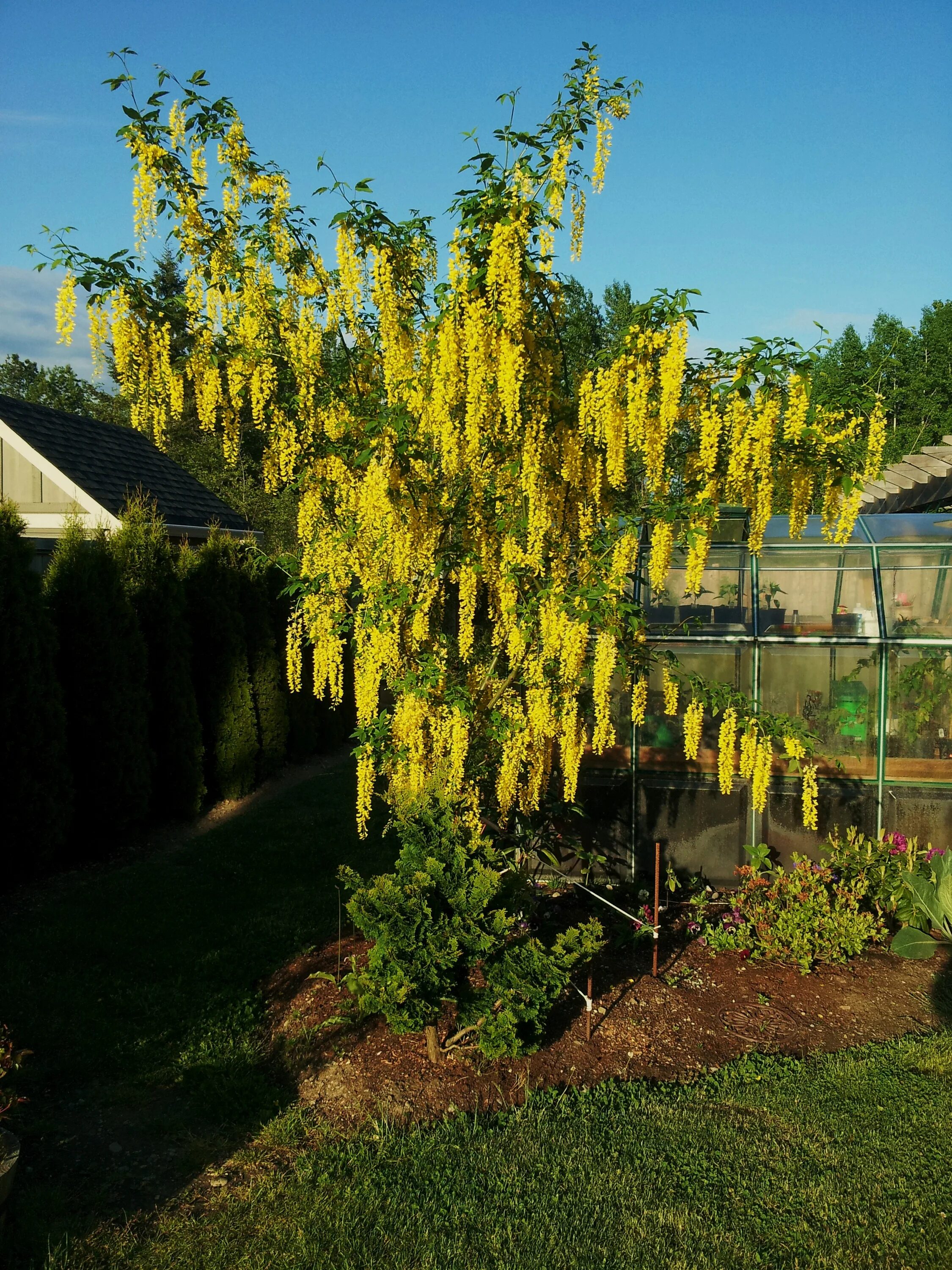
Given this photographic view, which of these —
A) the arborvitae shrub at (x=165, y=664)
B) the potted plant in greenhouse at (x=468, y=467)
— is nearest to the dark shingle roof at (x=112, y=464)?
the arborvitae shrub at (x=165, y=664)

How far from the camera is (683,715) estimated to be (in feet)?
22.1

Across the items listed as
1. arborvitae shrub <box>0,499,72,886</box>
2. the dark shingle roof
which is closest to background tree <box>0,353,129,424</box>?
the dark shingle roof

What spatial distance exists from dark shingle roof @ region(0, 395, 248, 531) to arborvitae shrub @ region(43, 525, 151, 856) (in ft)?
8.93

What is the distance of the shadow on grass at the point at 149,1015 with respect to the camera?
3547 millimetres

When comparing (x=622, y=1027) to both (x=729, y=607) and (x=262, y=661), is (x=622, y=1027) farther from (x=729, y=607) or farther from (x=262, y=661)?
(x=262, y=661)

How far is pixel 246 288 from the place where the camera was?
16.1ft

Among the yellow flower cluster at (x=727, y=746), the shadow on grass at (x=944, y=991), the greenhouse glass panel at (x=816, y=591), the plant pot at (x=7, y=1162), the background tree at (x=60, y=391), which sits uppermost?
the background tree at (x=60, y=391)

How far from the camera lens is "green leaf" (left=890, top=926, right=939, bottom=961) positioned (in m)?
5.47

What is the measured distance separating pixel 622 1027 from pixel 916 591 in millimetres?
4166

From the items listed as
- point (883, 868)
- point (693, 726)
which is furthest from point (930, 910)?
point (693, 726)

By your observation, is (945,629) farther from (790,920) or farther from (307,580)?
(307,580)

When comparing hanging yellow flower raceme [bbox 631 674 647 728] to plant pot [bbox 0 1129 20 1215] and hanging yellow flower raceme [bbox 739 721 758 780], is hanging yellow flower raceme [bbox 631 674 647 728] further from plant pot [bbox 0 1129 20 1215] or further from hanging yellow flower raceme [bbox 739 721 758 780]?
plant pot [bbox 0 1129 20 1215]

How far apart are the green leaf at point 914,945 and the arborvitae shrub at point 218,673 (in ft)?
22.3

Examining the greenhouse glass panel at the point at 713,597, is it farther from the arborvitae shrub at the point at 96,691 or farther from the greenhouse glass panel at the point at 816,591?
the arborvitae shrub at the point at 96,691
